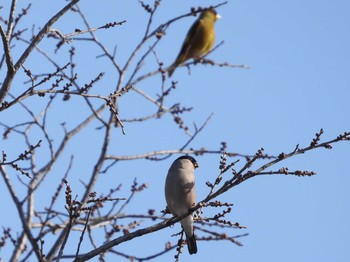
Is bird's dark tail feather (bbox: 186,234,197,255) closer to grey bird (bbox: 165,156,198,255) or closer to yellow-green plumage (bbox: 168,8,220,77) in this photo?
grey bird (bbox: 165,156,198,255)

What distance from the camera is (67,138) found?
7.96m

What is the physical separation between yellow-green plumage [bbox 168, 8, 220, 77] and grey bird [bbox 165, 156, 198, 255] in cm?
223

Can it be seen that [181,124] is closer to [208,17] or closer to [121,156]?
[121,156]

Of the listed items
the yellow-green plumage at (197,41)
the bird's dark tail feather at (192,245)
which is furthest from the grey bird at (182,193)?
the yellow-green plumage at (197,41)

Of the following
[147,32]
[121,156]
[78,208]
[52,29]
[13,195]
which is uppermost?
[147,32]

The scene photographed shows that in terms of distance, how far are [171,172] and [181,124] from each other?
8.92ft


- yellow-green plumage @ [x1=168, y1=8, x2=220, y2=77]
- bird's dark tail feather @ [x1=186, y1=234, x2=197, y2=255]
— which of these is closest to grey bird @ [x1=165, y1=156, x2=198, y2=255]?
bird's dark tail feather @ [x1=186, y1=234, x2=197, y2=255]

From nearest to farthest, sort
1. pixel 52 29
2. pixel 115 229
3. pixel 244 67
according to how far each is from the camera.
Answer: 1. pixel 52 29
2. pixel 115 229
3. pixel 244 67

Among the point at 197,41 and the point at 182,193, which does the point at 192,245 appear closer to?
the point at 182,193

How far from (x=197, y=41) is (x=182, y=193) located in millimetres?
2751

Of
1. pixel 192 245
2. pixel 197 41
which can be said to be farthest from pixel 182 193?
pixel 197 41

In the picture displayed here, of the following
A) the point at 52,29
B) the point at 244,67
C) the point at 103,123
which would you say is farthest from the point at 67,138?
the point at 52,29

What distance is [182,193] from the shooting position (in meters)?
5.14

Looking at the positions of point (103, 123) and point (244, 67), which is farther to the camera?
point (103, 123)
